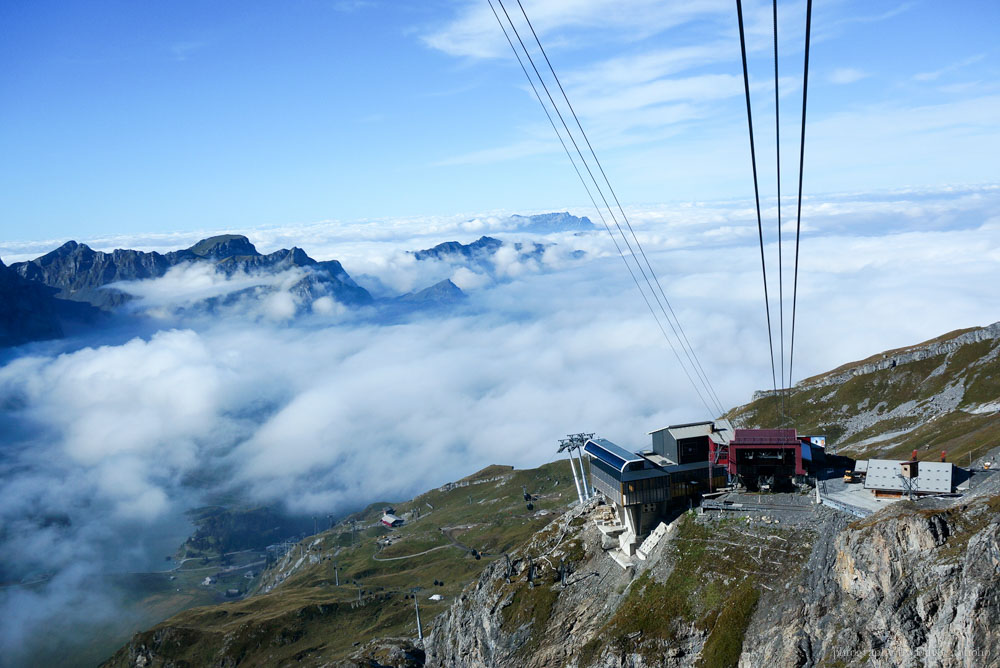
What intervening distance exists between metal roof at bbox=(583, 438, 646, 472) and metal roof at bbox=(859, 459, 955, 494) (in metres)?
26.5

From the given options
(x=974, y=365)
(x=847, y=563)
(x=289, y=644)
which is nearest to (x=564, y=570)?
(x=847, y=563)

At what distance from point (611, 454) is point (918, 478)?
119ft

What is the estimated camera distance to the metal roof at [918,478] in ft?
227

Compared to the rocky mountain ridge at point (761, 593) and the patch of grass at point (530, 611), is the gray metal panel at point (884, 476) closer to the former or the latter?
the rocky mountain ridge at point (761, 593)

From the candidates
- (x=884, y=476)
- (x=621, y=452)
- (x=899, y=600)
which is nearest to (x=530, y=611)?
(x=621, y=452)

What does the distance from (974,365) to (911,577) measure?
17033cm

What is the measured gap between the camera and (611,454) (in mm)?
91438

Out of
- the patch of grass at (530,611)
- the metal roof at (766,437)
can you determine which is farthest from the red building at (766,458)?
the patch of grass at (530,611)

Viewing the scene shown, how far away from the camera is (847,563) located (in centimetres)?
5656

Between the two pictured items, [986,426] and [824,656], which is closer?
[824,656]

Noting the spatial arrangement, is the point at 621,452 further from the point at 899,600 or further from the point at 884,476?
the point at 899,600

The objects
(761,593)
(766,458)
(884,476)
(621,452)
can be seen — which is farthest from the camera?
(621,452)

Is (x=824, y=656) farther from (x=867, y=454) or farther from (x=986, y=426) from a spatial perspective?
(x=867, y=454)

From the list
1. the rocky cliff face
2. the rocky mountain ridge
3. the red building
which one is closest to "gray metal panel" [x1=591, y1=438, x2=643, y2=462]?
the rocky mountain ridge
